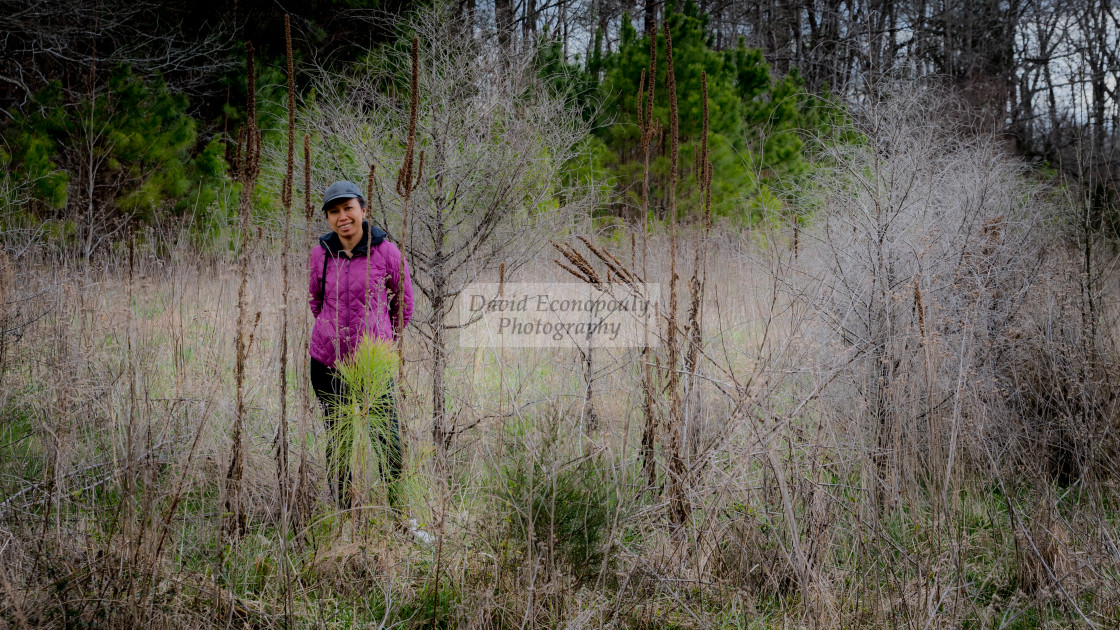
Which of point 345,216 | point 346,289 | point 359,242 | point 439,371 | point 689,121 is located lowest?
point 439,371

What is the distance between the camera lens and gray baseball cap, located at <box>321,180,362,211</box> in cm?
273

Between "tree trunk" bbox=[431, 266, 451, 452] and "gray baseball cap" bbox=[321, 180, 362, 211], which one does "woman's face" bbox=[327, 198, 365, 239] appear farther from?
"tree trunk" bbox=[431, 266, 451, 452]

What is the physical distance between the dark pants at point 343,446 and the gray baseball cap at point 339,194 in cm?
73

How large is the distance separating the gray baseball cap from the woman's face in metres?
0.03

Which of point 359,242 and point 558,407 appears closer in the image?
point 558,407

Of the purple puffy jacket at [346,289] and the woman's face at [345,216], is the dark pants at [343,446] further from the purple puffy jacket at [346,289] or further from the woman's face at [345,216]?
the woman's face at [345,216]

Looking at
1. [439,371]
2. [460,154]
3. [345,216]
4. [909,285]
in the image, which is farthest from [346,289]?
[909,285]

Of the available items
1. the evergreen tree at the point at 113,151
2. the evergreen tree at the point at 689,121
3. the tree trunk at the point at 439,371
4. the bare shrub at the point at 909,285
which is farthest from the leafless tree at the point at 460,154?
the evergreen tree at the point at 689,121

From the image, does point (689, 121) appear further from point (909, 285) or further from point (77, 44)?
point (77, 44)

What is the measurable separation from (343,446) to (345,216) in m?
1.07

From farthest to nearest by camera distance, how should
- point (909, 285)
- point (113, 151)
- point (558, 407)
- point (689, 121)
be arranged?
1. point (689, 121)
2. point (113, 151)
3. point (909, 285)
4. point (558, 407)

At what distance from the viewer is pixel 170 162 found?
786cm

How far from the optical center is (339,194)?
2.73 metres

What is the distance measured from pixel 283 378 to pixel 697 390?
148 centimetres
